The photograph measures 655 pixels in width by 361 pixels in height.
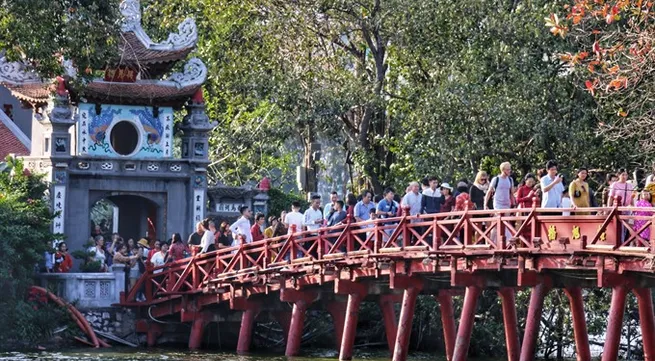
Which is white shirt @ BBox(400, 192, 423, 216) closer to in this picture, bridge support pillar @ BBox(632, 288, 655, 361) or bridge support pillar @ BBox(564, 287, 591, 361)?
bridge support pillar @ BBox(564, 287, 591, 361)

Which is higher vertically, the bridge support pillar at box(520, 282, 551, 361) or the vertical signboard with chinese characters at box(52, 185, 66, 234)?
the vertical signboard with chinese characters at box(52, 185, 66, 234)

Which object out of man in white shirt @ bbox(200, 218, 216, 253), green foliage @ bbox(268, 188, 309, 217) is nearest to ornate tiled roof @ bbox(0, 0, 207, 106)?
green foliage @ bbox(268, 188, 309, 217)

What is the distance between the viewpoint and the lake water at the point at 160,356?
32.3m

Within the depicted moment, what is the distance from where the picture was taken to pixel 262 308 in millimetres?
35281

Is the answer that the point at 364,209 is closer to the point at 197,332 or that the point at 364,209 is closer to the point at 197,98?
the point at 197,332

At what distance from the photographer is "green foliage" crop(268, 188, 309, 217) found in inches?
1822

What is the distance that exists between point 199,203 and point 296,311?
9402mm

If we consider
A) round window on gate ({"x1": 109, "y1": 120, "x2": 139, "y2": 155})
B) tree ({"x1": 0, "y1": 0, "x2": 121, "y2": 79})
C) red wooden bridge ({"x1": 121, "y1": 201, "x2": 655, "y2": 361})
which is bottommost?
red wooden bridge ({"x1": 121, "y1": 201, "x2": 655, "y2": 361})

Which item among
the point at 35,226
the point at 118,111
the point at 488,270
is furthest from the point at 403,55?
the point at 488,270

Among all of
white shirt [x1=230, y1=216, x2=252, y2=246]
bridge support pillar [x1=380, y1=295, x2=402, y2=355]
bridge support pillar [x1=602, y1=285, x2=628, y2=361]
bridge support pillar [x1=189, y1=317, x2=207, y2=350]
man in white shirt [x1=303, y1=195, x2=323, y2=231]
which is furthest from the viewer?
bridge support pillar [x1=189, y1=317, x2=207, y2=350]

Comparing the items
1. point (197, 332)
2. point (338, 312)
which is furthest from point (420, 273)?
point (197, 332)

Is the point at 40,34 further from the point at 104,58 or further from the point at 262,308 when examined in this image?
the point at 262,308

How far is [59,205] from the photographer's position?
4050 centimetres

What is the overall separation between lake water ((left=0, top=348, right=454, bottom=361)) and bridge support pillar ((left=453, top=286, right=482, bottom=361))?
4726mm
